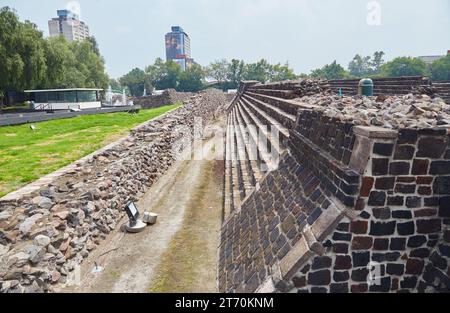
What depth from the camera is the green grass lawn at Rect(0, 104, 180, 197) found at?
24.3 ft

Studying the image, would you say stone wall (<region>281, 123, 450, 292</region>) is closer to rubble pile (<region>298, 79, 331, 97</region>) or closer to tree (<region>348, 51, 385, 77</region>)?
rubble pile (<region>298, 79, 331, 97</region>)

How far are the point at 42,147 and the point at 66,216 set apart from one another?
19.7 ft

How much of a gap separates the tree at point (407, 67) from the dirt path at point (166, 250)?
2798 inches

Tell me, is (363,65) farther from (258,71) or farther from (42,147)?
(42,147)

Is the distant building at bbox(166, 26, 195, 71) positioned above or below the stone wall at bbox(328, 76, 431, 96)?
above

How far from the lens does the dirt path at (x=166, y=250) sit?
4.91m

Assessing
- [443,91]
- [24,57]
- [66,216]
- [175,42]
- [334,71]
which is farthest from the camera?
[175,42]

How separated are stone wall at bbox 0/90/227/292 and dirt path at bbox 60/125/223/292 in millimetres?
361

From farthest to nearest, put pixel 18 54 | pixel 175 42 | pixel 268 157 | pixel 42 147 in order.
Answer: pixel 175 42 < pixel 18 54 < pixel 42 147 < pixel 268 157

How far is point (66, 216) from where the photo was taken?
5785 millimetres

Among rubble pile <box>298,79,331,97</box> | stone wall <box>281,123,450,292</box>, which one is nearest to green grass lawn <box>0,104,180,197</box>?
stone wall <box>281,123,450,292</box>

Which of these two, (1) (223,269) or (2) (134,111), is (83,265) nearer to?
(1) (223,269)

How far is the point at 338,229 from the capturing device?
2.84 m

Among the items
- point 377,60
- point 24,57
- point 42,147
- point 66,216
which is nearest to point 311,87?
point 66,216
